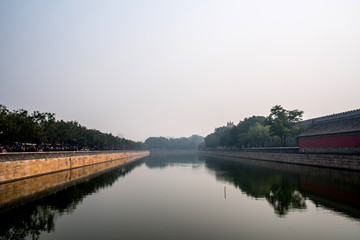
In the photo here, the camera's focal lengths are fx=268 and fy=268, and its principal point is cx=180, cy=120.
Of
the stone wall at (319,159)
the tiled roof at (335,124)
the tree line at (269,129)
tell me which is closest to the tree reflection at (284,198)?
the stone wall at (319,159)

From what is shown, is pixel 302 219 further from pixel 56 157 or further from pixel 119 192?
pixel 56 157

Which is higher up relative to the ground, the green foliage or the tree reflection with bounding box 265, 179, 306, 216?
the green foliage

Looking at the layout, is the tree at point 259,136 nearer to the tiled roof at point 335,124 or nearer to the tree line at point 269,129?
the tree line at point 269,129

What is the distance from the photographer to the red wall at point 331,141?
39.2m

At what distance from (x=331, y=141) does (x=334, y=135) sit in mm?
1199

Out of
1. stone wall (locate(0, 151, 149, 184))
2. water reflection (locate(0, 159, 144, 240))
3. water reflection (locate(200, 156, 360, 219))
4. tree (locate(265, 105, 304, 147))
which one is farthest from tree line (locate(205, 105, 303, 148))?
water reflection (locate(0, 159, 144, 240))

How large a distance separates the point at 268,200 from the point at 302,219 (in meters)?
6.08

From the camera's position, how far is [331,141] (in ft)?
146

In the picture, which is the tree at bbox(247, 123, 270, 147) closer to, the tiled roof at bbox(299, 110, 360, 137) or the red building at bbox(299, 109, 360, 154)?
the tiled roof at bbox(299, 110, 360, 137)

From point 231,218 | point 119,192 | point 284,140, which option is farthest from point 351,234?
point 284,140

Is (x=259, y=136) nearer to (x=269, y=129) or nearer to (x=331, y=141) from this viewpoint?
(x=269, y=129)

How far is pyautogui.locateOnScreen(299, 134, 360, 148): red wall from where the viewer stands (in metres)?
39.2

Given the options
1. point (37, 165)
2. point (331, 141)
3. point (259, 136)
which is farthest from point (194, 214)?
point (259, 136)

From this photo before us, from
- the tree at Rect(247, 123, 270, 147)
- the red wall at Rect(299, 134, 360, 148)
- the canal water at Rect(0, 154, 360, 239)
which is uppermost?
the tree at Rect(247, 123, 270, 147)
